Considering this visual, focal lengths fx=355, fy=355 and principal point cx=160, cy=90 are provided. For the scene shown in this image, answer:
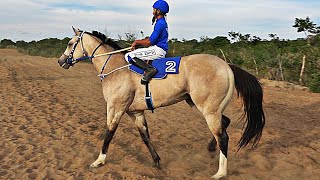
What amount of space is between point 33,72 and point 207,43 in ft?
72.5

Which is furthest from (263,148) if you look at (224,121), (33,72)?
(33,72)

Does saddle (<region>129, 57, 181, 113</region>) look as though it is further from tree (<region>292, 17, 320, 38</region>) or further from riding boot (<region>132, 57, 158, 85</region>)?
tree (<region>292, 17, 320, 38</region>)

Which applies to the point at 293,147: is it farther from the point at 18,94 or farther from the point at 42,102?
the point at 18,94

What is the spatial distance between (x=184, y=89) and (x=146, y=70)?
618 mm

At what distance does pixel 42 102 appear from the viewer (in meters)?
10.5

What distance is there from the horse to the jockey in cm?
17

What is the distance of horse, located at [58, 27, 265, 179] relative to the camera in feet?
16.2

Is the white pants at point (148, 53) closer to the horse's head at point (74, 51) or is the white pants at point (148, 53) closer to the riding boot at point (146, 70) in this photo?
the riding boot at point (146, 70)

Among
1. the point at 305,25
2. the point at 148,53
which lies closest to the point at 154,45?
the point at 148,53

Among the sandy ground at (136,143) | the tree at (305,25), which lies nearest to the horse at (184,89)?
the sandy ground at (136,143)

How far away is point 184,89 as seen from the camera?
5141 mm

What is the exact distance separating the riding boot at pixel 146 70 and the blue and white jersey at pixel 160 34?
35 cm

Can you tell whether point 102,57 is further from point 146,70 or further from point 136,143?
point 136,143

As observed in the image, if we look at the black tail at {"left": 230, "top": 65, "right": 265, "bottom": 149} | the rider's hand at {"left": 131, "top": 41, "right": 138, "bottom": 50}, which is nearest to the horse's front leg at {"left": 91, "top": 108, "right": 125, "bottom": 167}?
the rider's hand at {"left": 131, "top": 41, "right": 138, "bottom": 50}
